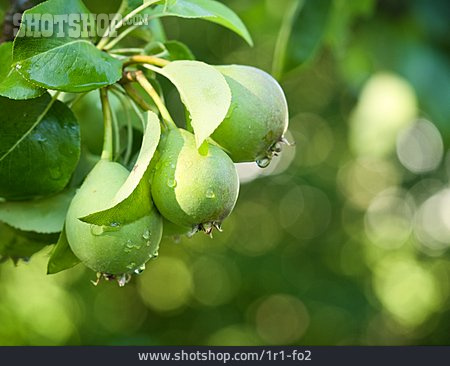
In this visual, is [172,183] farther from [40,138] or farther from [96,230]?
[40,138]

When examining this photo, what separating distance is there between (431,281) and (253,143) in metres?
7.02

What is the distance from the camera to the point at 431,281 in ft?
24.1

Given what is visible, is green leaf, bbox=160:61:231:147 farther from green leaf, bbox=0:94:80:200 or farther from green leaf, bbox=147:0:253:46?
green leaf, bbox=0:94:80:200

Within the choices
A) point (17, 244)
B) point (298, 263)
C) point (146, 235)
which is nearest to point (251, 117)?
point (146, 235)

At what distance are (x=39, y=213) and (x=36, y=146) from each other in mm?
97

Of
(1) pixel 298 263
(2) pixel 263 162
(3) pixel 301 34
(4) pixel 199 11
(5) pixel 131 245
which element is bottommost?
(5) pixel 131 245

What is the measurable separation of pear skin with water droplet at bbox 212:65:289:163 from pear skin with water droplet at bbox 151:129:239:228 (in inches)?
1.1

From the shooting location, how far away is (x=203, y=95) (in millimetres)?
731

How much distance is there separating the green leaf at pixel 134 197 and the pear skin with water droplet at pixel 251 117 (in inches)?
3.2

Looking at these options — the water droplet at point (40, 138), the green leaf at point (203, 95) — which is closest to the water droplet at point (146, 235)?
the green leaf at point (203, 95)

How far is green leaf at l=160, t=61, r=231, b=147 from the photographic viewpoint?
71 centimetres

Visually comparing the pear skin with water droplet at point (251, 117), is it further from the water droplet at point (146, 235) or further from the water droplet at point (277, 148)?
the water droplet at point (146, 235)

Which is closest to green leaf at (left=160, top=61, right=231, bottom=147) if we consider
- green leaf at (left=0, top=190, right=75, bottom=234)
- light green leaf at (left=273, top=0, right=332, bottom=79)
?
green leaf at (left=0, top=190, right=75, bottom=234)

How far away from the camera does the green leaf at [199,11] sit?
81cm
